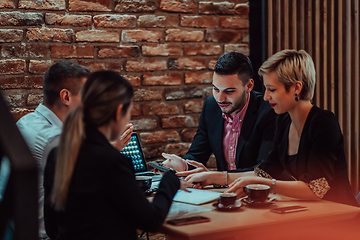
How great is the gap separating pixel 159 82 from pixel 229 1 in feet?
2.80

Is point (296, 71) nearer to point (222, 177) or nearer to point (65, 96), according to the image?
point (222, 177)

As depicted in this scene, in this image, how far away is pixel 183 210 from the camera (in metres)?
1.49

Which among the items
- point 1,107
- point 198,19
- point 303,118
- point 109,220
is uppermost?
point 198,19

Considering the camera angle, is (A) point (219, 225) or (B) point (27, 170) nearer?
(B) point (27, 170)

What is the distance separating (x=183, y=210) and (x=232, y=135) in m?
1.14

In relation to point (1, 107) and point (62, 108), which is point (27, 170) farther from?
point (62, 108)

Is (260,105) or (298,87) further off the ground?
(298,87)

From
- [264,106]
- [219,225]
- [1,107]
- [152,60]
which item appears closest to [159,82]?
[152,60]

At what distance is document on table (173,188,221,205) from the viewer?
1617mm

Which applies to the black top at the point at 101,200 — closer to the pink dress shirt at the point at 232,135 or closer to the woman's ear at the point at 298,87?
the woman's ear at the point at 298,87

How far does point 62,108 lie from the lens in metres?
1.84

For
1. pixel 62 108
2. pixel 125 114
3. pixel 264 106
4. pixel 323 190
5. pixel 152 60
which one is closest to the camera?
pixel 125 114

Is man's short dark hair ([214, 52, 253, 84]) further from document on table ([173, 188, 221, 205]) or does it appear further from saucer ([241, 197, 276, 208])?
saucer ([241, 197, 276, 208])

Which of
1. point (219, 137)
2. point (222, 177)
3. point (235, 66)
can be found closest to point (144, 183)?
point (222, 177)
